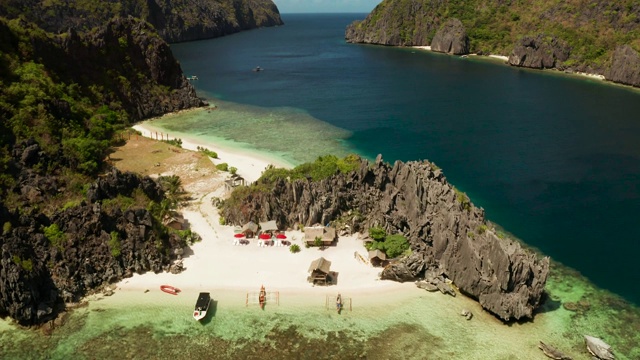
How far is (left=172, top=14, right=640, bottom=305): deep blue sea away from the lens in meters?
55.6

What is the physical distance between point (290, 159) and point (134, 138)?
3141 cm

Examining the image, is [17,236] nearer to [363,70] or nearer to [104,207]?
[104,207]

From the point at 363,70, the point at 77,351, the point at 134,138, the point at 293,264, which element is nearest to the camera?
the point at 77,351

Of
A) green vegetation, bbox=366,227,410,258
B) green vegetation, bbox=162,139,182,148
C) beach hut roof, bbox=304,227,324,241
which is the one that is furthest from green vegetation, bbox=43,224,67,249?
green vegetation, bbox=162,139,182,148

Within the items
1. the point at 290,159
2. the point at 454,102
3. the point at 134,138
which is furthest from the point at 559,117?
the point at 134,138

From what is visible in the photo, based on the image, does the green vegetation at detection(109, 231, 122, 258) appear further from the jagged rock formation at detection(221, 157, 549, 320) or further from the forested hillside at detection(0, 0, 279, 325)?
the jagged rock formation at detection(221, 157, 549, 320)

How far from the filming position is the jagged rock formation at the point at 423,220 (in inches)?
1572

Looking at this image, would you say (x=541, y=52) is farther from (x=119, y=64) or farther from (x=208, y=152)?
(x=119, y=64)

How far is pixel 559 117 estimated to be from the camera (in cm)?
10450

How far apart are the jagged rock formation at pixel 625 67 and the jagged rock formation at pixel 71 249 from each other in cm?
14873

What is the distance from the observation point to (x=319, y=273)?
4409 centimetres

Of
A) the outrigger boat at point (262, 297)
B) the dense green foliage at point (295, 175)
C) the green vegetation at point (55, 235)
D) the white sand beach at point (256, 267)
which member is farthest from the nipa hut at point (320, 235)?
the green vegetation at point (55, 235)

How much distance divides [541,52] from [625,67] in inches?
1364

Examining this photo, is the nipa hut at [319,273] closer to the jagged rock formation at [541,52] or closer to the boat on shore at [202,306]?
the boat on shore at [202,306]
